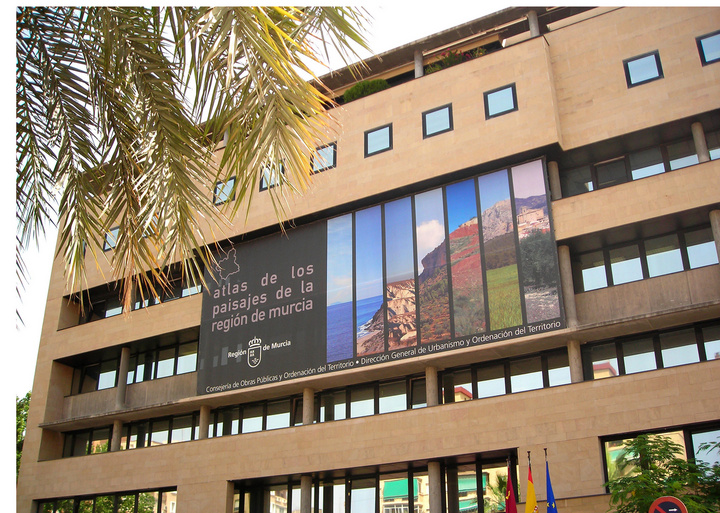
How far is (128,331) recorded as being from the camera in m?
32.9

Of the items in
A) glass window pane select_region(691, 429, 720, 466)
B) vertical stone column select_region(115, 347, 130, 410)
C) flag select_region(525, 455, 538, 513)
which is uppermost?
vertical stone column select_region(115, 347, 130, 410)

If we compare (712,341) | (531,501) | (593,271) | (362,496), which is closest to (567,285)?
(593,271)

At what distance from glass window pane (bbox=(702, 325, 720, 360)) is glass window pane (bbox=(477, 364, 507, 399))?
6.28 metres

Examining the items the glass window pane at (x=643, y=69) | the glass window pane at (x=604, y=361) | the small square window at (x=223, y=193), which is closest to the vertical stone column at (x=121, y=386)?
the small square window at (x=223, y=193)

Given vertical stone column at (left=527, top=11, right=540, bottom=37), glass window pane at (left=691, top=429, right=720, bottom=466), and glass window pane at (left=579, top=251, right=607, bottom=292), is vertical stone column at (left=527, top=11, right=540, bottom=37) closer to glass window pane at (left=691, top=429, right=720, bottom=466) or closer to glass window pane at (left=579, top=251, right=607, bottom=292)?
glass window pane at (left=579, top=251, right=607, bottom=292)

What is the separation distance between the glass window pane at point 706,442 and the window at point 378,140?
14.4 metres

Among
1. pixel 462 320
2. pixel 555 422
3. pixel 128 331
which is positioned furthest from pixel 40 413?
pixel 555 422

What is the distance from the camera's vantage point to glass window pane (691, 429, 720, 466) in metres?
20.1

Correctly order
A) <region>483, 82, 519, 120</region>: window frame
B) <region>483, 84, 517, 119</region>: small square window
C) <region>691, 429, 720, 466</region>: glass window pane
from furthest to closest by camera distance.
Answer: <region>483, 84, 517, 119</region>: small square window < <region>483, 82, 519, 120</region>: window frame < <region>691, 429, 720, 466</region>: glass window pane

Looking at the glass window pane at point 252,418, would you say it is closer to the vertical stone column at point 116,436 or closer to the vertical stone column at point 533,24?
the vertical stone column at point 116,436

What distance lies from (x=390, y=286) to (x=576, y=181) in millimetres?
7491

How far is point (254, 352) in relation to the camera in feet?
92.5

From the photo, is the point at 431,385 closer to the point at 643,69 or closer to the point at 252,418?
the point at 252,418

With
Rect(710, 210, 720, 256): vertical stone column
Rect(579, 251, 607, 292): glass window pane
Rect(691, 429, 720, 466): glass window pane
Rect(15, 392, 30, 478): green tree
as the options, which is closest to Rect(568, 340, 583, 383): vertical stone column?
Rect(579, 251, 607, 292): glass window pane
